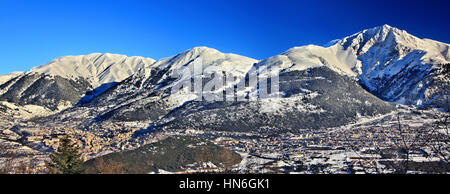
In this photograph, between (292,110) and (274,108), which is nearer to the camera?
(292,110)

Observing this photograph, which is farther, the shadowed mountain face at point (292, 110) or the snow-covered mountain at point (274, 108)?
the snow-covered mountain at point (274, 108)

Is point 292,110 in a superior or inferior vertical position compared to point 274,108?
inferior

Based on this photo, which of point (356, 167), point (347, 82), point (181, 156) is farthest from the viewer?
point (347, 82)

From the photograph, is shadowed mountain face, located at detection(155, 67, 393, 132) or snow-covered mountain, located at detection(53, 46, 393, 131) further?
snow-covered mountain, located at detection(53, 46, 393, 131)

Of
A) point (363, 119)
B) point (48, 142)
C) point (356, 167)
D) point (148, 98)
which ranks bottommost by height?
point (356, 167)

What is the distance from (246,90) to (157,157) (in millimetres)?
113220

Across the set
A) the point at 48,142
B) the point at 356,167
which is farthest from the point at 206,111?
the point at 356,167

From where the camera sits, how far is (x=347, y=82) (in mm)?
184000

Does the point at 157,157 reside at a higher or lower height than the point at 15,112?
lower
